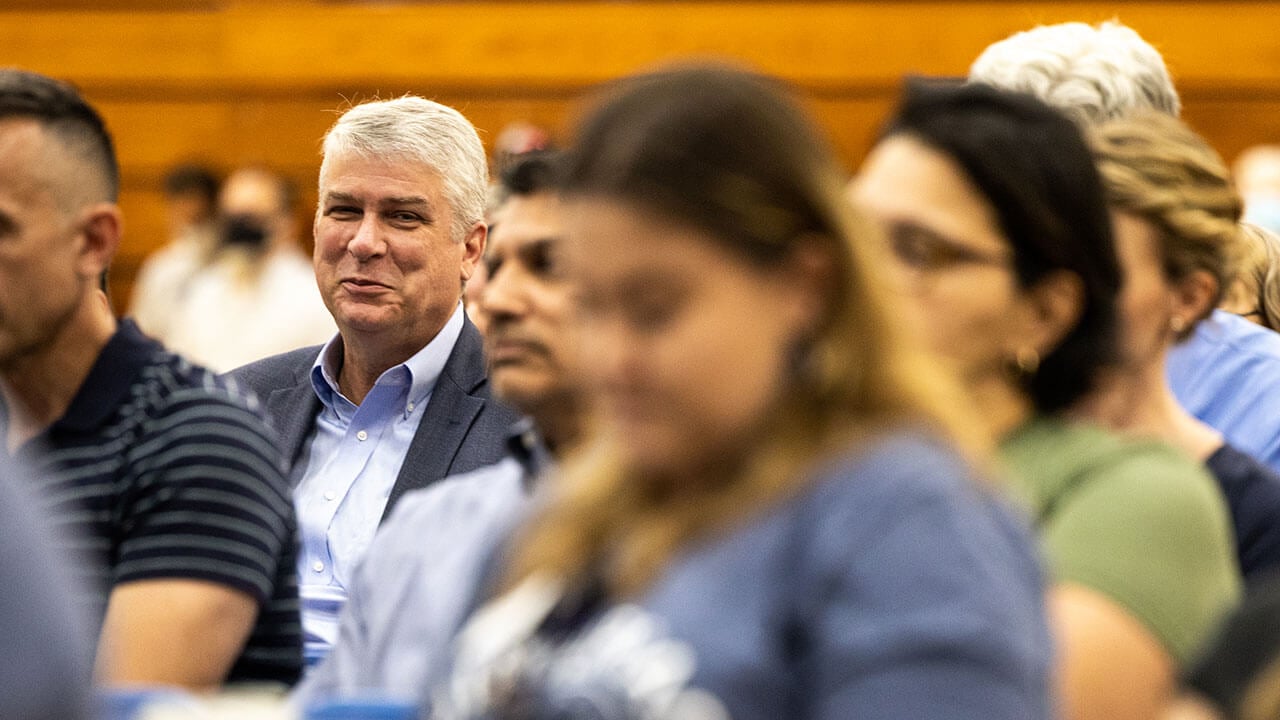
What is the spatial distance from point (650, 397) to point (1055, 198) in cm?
59

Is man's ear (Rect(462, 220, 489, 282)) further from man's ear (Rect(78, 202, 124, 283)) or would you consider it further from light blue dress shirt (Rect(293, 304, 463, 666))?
man's ear (Rect(78, 202, 124, 283))

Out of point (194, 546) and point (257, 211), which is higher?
point (194, 546)

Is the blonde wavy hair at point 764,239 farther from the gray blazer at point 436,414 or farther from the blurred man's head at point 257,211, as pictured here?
the blurred man's head at point 257,211

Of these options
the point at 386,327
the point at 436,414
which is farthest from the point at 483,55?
the point at 436,414

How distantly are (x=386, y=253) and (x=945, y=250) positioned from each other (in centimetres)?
171

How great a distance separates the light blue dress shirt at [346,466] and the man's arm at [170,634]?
0.69 meters

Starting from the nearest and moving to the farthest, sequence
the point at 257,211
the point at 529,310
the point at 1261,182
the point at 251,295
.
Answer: the point at 529,310, the point at 1261,182, the point at 251,295, the point at 257,211

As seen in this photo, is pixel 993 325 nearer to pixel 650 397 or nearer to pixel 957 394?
pixel 957 394

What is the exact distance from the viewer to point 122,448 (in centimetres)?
203

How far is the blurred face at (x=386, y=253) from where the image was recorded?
3.06 m

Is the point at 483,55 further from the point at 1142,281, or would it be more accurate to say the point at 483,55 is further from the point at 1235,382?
the point at 1142,281

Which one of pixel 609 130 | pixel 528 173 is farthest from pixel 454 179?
pixel 609 130

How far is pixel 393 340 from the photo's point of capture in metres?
3.06

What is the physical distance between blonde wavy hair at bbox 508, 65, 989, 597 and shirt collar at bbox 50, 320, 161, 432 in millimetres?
1039
